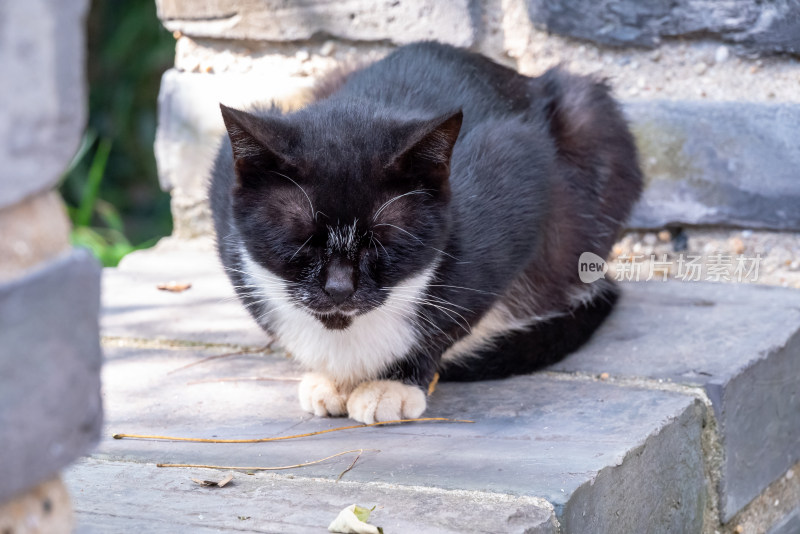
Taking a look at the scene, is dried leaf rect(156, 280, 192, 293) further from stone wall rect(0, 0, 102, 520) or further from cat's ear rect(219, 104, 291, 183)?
stone wall rect(0, 0, 102, 520)

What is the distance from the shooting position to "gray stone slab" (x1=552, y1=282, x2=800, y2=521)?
186cm

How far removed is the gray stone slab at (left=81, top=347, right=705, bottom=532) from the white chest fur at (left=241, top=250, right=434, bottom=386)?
111 millimetres

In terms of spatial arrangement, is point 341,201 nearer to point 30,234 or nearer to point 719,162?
point 30,234

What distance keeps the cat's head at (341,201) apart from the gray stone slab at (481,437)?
25 cm

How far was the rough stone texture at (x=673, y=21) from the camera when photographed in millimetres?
2225

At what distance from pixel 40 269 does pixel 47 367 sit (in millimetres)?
78

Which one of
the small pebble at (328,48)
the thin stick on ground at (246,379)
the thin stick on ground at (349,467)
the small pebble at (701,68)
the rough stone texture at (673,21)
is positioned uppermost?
the rough stone texture at (673,21)

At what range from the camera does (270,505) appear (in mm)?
1274

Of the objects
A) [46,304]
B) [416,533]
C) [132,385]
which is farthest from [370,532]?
[132,385]

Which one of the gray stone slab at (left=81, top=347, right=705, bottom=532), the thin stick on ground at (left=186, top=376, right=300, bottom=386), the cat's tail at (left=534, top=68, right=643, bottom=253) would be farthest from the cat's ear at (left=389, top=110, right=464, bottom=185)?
the cat's tail at (left=534, top=68, right=643, bottom=253)

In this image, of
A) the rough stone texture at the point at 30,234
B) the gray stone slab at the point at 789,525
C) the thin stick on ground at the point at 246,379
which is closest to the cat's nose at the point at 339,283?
the thin stick on ground at the point at 246,379

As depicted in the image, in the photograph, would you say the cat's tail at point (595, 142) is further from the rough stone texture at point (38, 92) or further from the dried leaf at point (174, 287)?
the rough stone texture at point (38, 92)

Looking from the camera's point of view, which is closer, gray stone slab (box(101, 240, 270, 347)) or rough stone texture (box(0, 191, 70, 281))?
rough stone texture (box(0, 191, 70, 281))

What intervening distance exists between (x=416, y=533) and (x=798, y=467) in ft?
4.49
